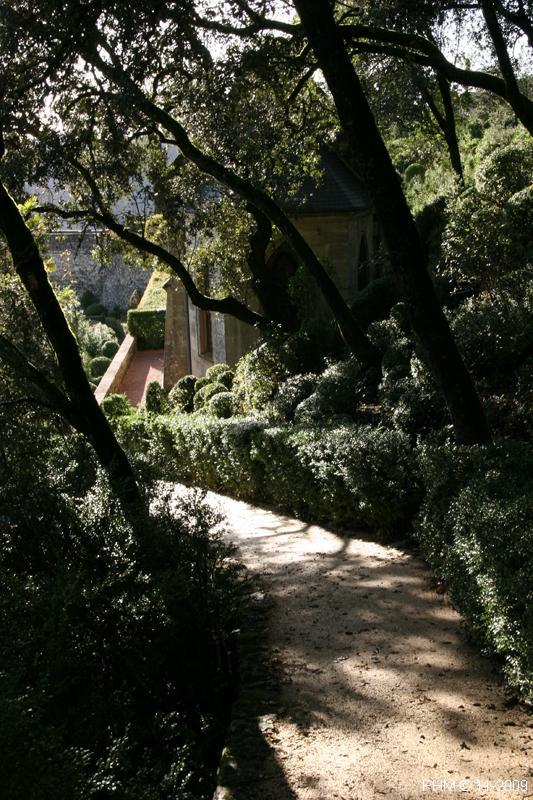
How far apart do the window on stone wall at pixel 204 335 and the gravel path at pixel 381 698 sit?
20.6 metres

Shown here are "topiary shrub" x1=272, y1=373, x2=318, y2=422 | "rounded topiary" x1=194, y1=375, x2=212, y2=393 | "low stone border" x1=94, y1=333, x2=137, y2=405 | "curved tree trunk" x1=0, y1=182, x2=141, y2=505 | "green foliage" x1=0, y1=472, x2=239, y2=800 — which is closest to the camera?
"green foliage" x1=0, y1=472, x2=239, y2=800

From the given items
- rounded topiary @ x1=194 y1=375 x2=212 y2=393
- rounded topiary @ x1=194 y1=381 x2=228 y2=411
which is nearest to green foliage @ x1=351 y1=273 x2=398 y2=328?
rounded topiary @ x1=194 y1=381 x2=228 y2=411

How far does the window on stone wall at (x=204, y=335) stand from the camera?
2869cm

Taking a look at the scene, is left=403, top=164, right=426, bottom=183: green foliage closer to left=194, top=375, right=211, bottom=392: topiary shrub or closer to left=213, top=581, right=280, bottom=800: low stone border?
left=194, top=375, right=211, bottom=392: topiary shrub

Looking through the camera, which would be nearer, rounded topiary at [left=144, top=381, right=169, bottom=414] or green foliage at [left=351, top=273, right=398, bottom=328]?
green foliage at [left=351, top=273, right=398, bottom=328]

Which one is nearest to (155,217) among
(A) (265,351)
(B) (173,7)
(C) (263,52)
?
(A) (265,351)

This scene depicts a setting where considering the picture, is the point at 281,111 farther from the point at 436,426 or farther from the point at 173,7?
the point at 436,426

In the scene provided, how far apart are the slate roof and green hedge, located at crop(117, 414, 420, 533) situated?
8.84 metres

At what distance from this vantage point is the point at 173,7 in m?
9.80

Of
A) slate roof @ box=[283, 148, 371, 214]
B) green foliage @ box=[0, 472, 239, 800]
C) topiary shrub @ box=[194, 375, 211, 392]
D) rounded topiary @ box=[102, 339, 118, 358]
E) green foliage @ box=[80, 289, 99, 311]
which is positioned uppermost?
green foliage @ box=[80, 289, 99, 311]

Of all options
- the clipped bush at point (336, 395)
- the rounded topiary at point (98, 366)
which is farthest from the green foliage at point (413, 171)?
the clipped bush at point (336, 395)

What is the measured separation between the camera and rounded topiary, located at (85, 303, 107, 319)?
59281mm

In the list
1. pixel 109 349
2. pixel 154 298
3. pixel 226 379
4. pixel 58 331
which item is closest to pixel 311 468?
pixel 58 331

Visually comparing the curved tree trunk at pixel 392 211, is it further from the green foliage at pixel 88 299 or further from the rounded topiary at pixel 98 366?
the green foliage at pixel 88 299
